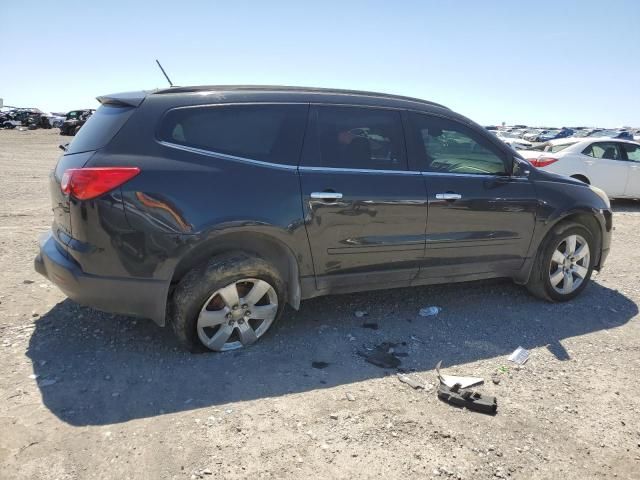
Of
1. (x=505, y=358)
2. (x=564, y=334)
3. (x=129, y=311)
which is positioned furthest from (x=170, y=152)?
(x=564, y=334)

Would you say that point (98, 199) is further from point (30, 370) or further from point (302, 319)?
point (302, 319)

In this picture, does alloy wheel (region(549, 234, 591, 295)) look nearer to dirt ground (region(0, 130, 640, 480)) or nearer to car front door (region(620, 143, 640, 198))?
dirt ground (region(0, 130, 640, 480))

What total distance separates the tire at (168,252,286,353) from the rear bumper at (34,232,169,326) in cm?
15

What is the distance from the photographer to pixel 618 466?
264 centimetres

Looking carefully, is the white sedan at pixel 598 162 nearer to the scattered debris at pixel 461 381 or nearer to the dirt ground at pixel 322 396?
the dirt ground at pixel 322 396

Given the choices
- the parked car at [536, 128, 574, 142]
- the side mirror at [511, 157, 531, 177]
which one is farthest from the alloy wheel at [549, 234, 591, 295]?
the parked car at [536, 128, 574, 142]

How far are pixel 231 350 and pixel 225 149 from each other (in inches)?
55.7

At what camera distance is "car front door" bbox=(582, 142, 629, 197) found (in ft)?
34.3

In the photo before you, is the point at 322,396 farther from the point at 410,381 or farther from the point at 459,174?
the point at 459,174

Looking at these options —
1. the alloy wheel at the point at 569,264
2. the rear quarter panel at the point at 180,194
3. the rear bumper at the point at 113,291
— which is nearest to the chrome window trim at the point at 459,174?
the alloy wheel at the point at 569,264

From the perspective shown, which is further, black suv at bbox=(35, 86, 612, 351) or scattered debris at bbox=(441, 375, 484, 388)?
scattered debris at bbox=(441, 375, 484, 388)

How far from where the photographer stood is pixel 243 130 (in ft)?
11.4

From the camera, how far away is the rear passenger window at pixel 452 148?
4082mm

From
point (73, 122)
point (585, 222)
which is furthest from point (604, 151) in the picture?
point (73, 122)
